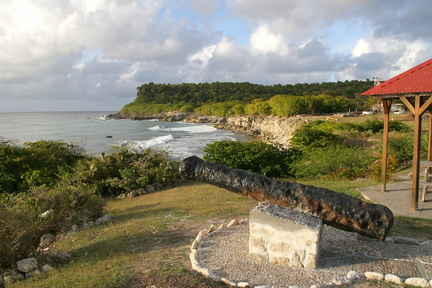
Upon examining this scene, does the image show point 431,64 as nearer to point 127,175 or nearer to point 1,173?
point 127,175

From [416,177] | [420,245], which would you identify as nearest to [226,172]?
[420,245]

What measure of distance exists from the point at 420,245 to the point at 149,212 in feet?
21.2

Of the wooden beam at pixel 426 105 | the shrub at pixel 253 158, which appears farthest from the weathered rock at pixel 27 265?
the shrub at pixel 253 158

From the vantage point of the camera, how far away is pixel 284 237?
4934mm

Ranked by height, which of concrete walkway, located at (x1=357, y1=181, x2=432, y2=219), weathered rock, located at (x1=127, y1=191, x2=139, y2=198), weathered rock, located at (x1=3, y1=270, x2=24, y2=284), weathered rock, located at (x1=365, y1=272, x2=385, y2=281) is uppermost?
weathered rock, located at (x1=365, y1=272, x2=385, y2=281)

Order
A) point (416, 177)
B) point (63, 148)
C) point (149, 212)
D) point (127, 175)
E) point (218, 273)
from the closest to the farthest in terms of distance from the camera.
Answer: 1. point (218, 273)
2. point (416, 177)
3. point (149, 212)
4. point (127, 175)
5. point (63, 148)

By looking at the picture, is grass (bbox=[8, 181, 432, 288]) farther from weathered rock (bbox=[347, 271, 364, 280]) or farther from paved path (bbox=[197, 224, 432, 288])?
weathered rock (bbox=[347, 271, 364, 280])

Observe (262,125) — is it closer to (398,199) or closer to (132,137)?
(132,137)

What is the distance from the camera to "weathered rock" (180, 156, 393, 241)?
5070 mm

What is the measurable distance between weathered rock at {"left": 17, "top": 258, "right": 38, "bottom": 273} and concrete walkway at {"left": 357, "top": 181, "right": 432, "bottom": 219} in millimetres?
7221

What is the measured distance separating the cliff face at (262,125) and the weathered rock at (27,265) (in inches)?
1807

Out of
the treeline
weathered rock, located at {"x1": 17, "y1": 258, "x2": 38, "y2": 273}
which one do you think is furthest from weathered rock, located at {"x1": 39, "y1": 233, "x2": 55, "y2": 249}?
the treeline

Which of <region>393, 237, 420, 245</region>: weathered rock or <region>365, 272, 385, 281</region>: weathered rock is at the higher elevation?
<region>365, 272, 385, 281</region>: weathered rock

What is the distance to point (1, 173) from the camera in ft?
48.9
